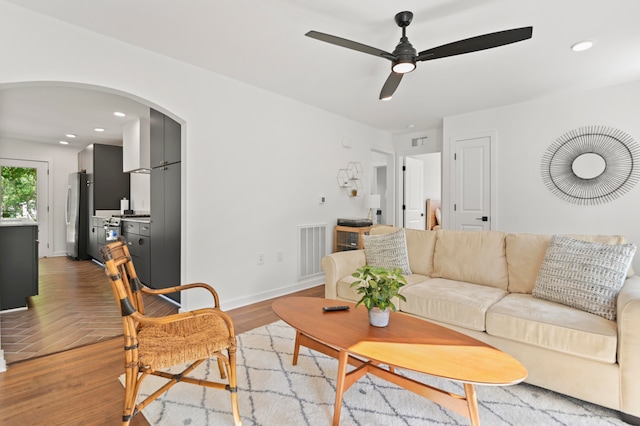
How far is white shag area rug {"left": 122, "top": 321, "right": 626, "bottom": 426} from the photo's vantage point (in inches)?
62.1

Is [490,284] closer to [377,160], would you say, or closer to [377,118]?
[377,118]

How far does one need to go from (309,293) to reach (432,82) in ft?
9.48

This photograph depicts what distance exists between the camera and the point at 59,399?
69.2 inches

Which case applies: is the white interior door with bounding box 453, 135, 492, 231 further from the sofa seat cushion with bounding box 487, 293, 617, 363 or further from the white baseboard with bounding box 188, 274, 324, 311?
the sofa seat cushion with bounding box 487, 293, 617, 363

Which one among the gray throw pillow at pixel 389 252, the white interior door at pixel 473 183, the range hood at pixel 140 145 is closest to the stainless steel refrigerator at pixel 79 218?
the range hood at pixel 140 145

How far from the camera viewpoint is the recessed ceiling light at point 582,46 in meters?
2.57

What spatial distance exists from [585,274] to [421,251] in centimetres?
126

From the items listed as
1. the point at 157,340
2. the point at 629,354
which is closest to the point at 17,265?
the point at 157,340

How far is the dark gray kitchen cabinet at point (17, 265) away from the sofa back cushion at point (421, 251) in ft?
12.7

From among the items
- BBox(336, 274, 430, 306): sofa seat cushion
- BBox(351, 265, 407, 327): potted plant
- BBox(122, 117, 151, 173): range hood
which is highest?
BBox(122, 117, 151, 173): range hood

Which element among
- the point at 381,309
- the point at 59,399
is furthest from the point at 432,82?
the point at 59,399

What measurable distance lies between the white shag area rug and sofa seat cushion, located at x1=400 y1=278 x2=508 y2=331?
41 centimetres

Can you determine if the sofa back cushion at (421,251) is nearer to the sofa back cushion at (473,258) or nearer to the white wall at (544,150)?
the sofa back cushion at (473,258)

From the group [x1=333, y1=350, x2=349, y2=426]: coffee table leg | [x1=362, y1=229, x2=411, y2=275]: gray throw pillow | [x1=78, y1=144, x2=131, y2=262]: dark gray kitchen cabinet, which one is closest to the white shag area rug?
[x1=333, y1=350, x2=349, y2=426]: coffee table leg
